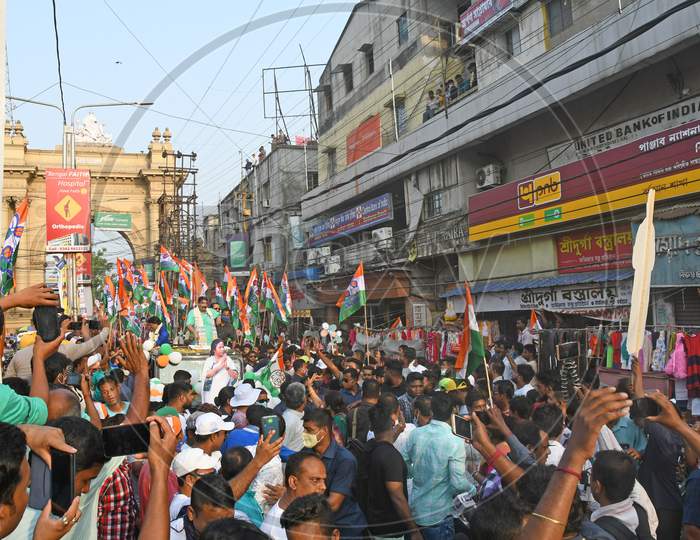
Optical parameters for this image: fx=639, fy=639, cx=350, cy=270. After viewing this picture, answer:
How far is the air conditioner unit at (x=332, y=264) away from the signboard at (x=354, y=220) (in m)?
1.11

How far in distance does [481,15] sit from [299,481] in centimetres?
1822

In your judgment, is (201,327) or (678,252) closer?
(201,327)

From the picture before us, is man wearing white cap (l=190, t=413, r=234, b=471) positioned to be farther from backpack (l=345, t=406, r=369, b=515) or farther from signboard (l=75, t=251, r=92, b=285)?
signboard (l=75, t=251, r=92, b=285)

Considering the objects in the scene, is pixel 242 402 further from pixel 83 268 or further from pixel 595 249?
pixel 83 268

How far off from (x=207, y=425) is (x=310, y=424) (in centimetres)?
68

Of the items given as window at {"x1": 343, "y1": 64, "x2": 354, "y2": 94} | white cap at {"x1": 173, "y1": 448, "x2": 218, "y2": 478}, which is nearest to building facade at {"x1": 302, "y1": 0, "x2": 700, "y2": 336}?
window at {"x1": 343, "y1": 64, "x2": 354, "y2": 94}

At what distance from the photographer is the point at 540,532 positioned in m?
2.03

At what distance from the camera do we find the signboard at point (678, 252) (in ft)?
37.1

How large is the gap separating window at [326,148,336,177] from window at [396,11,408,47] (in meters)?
8.13

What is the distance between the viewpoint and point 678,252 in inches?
456

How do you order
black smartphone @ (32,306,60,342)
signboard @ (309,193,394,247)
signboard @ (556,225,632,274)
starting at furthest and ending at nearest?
1. signboard @ (309,193,394,247)
2. signboard @ (556,225,632,274)
3. black smartphone @ (32,306,60,342)

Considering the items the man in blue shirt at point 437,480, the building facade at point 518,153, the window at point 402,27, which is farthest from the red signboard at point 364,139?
the man in blue shirt at point 437,480

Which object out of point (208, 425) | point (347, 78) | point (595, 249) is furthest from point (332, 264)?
point (208, 425)

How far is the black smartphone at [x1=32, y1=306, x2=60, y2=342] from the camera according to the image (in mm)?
3510
